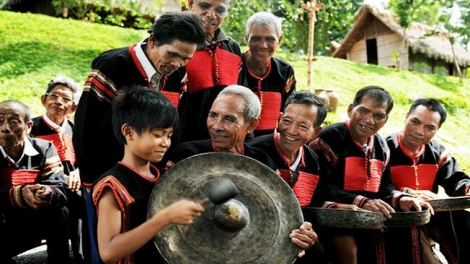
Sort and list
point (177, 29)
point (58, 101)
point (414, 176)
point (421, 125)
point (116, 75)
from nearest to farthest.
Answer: point (177, 29) → point (116, 75) → point (421, 125) → point (414, 176) → point (58, 101)

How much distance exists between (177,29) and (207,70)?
2.88 feet

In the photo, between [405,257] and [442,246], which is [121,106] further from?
[442,246]

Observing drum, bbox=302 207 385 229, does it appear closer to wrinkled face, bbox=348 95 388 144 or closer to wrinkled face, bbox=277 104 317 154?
wrinkled face, bbox=277 104 317 154

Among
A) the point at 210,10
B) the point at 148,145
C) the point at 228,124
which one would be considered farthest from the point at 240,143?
the point at 210,10

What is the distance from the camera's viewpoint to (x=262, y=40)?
414 centimetres

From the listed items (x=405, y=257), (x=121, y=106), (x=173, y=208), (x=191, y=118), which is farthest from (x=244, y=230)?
(x=405, y=257)

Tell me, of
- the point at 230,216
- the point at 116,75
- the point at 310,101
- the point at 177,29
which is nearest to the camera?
the point at 230,216

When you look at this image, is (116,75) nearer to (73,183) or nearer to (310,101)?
(310,101)

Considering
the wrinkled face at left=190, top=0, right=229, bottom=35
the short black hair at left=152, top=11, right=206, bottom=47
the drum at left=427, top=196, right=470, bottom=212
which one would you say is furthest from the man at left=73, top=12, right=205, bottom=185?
the drum at left=427, top=196, right=470, bottom=212

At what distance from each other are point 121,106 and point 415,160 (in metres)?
2.75

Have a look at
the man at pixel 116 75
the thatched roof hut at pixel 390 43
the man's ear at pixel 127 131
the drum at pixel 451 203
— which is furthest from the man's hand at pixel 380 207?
the thatched roof hut at pixel 390 43

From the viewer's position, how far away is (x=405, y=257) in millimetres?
3889

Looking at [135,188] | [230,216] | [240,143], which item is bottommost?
[230,216]

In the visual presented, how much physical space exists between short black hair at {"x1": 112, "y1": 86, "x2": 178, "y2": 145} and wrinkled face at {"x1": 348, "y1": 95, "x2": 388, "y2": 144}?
5.65 feet
